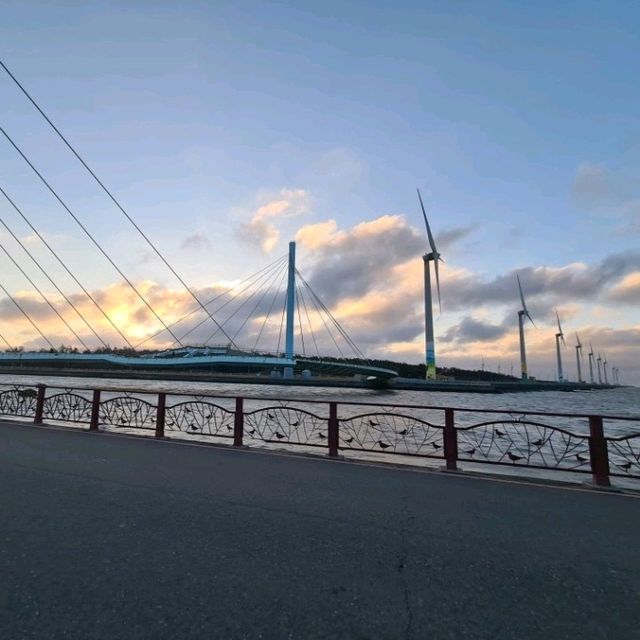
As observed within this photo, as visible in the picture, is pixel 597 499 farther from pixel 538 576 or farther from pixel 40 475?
pixel 40 475

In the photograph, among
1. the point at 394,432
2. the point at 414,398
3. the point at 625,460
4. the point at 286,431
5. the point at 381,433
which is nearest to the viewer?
the point at 625,460

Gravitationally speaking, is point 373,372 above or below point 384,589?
above

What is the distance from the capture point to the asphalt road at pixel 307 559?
8.79ft

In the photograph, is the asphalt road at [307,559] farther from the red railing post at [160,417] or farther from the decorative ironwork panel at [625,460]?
the red railing post at [160,417]

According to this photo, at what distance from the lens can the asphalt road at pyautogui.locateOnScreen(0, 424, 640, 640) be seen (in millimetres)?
2680

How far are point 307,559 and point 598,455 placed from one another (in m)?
5.83

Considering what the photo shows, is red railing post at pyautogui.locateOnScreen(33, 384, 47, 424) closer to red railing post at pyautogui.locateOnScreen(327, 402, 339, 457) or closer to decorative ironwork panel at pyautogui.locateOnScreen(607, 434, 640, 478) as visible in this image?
red railing post at pyautogui.locateOnScreen(327, 402, 339, 457)

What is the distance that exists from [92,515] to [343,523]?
8.72ft

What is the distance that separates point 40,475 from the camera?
20.4ft

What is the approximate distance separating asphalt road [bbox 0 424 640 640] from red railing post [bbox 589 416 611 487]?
86 centimetres

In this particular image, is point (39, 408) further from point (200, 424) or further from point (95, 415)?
point (200, 424)

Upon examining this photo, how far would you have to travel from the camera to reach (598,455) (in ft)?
23.1

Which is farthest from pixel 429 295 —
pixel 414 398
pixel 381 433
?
pixel 381 433

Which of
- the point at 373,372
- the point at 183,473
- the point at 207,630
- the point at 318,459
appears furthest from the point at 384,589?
the point at 373,372
